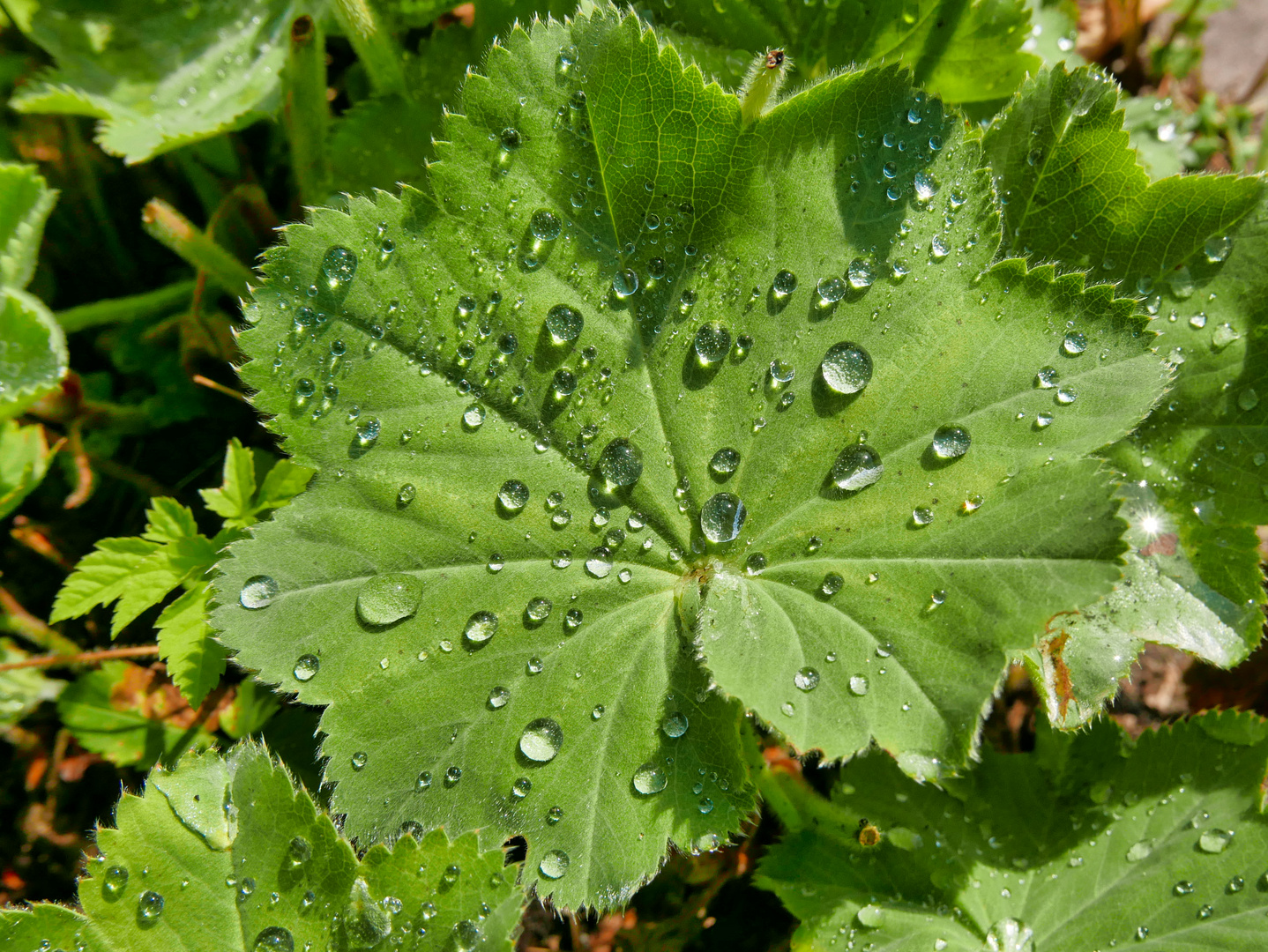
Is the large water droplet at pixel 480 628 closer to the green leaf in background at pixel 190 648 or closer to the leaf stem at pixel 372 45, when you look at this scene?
the green leaf in background at pixel 190 648

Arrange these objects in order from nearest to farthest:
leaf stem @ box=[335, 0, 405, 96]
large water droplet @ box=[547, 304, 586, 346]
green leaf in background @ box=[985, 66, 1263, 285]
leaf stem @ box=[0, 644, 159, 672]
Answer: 1. large water droplet @ box=[547, 304, 586, 346]
2. green leaf in background @ box=[985, 66, 1263, 285]
3. leaf stem @ box=[335, 0, 405, 96]
4. leaf stem @ box=[0, 644, 159, 672]

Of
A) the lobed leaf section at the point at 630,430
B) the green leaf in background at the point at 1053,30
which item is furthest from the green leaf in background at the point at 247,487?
the green leaf in background at the point at 1053,30

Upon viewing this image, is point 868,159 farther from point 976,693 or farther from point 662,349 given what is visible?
point 976,693

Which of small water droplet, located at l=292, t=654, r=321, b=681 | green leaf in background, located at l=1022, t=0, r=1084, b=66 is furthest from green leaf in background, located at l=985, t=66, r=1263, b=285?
small water droplet, located at l=292, t=654, r=321, b=681

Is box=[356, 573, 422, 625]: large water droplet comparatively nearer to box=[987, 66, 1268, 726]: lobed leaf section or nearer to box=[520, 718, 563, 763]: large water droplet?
box=[520, 718, 563, 763]: large water droplet

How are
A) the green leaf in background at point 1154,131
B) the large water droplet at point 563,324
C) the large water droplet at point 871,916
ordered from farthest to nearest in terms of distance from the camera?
the green leaf in background at point 1154,131, the large water droplet at point 871,916, the large water droplet at point 563,324
